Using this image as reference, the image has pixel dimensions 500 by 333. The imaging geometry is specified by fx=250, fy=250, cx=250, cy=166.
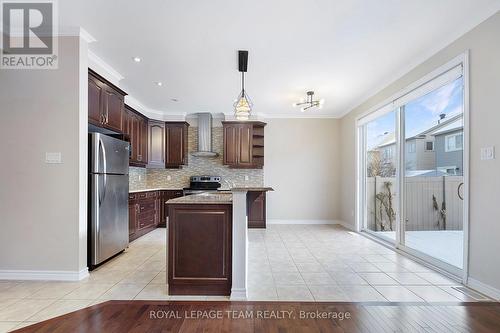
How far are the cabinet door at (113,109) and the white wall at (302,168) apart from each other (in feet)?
11.6

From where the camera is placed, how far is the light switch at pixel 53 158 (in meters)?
2.84

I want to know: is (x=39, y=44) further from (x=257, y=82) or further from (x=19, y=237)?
(x=257, y=82)

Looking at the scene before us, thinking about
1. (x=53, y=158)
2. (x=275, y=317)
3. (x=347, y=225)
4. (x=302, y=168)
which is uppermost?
(x=53, y=158)

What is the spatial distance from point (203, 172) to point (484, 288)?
5339 mm

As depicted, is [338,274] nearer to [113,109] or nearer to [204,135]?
[113,109]

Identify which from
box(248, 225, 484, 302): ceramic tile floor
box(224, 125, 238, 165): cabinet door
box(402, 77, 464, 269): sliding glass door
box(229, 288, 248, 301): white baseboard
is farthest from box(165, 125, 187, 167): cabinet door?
box(402, 77, 464, 269): sliding glass door

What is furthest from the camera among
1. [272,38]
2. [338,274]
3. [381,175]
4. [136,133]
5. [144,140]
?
[144,140]

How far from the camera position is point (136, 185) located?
18.9 feet

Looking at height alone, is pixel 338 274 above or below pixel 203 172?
below

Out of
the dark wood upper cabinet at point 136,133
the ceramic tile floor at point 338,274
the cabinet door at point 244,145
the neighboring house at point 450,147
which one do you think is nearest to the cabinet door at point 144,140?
the dark wood upper cabinet at point 136,133

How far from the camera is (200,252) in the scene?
2477 mm

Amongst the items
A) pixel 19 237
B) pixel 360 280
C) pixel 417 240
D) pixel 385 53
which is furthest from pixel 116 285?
pixel 385 53

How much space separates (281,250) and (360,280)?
137 cm

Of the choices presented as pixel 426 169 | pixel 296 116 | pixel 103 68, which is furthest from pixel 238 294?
pixel 296 116
